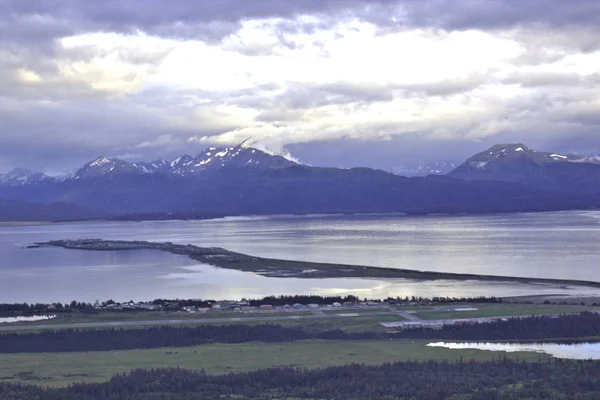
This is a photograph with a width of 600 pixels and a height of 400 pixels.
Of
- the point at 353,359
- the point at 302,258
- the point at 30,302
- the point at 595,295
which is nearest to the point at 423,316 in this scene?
the point at 353,359

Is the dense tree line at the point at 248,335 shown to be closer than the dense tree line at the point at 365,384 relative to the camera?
No

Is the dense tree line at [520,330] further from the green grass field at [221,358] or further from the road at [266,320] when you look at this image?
the green grass field at [221,358]

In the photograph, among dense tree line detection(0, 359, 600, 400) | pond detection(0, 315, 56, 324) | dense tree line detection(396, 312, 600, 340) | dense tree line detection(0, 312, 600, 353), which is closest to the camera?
dense tree line detection(0, 359, 600, 400)

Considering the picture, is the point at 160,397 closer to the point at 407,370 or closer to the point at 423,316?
the point at 407,370

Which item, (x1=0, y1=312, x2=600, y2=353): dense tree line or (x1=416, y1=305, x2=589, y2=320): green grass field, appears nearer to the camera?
(x1=0, y1=312, x2=600, y2=353): dense tree line

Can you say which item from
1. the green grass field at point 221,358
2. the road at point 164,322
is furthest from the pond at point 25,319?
the green grass field at point 221,358

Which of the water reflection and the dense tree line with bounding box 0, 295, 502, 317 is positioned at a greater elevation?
the dense tree line with bounding box 0, 295, 502, 317

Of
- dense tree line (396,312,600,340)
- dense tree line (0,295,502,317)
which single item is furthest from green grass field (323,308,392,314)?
dense tree line (396,312,600,340)

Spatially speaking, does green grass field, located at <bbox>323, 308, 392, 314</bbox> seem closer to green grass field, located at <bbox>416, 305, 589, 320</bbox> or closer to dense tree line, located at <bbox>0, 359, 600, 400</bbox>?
green grass field, located at <bbox>416, 305, 589, 320</bbox>
